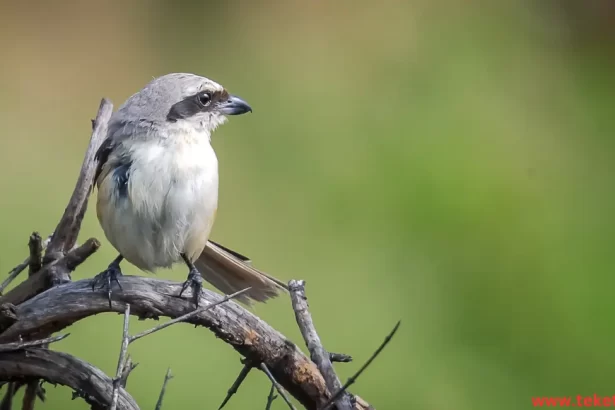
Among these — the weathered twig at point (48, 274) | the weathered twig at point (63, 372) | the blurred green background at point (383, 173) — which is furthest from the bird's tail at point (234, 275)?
the blurred green background at point (383, 173)

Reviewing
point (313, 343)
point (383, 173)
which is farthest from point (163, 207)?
point (383, 173)

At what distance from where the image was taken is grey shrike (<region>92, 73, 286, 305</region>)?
1.71 metres

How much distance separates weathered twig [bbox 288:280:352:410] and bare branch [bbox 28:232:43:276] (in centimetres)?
60

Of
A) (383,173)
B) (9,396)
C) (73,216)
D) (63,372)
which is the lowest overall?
(9,396)

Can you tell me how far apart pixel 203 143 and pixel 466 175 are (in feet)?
5.46

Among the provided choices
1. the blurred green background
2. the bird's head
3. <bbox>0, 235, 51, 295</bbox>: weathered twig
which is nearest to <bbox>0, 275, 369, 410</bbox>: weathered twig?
<bbox>0, 235, 51, 295</bbox>: weathered twig

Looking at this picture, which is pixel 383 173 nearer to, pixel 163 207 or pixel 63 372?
pixel 163 207

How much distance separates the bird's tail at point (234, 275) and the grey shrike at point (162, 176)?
0.07 metres

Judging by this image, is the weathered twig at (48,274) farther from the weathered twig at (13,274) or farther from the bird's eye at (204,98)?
the bird's eye at (204,98)

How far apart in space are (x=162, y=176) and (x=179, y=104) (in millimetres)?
182

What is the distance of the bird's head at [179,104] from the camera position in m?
1.77

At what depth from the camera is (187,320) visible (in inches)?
61.5

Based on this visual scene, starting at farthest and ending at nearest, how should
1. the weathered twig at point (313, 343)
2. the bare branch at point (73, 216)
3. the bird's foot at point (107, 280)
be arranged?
the bare branch at point (73, 216), the bird's foot at point (107, 280), the weathered twig at point (313, 343)

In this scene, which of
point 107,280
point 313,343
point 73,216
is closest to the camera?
point 313,343
